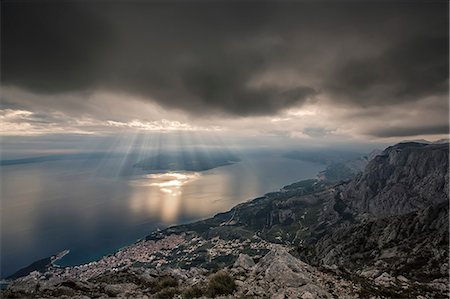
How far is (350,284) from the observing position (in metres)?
16.6

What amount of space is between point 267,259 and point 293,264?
→ 2098 millimetres

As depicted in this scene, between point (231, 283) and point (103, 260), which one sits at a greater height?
point (231, 283)

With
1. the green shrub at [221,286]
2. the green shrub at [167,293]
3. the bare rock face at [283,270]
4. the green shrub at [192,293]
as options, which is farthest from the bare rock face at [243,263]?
the green shrub at [167,293]

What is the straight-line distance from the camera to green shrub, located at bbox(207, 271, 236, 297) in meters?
13.7

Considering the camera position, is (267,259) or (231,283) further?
(267,259)

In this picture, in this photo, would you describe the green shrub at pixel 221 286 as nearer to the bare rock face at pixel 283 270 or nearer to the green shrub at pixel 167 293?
the green shrub at pixel 167 293

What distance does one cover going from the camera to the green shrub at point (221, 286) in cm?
1368

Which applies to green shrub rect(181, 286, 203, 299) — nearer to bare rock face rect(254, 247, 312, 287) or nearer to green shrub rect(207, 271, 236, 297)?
green shrub rect(207, 271, 236, 297)

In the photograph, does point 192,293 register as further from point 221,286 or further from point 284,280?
point 284,280

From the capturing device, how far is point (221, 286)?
14.0 m

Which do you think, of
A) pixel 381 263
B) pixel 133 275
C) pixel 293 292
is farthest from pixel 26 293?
pixel 381 263

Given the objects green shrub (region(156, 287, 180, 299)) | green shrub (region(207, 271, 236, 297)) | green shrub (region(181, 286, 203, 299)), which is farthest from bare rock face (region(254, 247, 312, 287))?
green shrub (region(156, 287, 180, 299))

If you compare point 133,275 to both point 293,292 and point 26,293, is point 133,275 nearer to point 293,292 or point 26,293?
point 26,293

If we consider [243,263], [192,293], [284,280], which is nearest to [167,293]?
[192,293]
